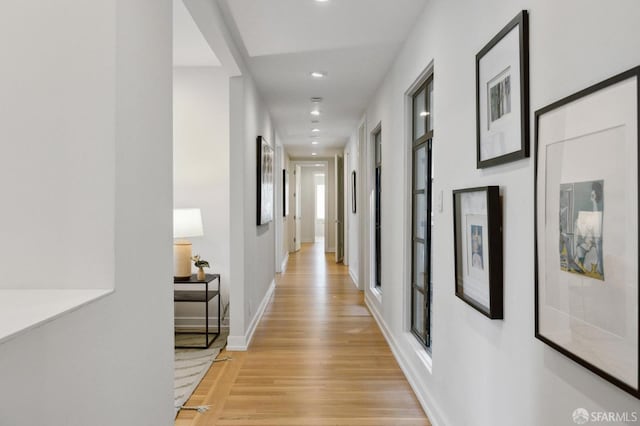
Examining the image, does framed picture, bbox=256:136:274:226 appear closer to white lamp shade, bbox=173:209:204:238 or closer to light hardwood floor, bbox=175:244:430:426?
white lamp shade, bbox=173:209:204:238

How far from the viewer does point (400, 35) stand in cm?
337

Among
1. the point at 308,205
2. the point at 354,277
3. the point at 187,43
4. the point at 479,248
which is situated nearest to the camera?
the point at 479,248

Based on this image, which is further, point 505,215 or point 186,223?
point 186,223

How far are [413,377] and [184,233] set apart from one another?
2.22 meters

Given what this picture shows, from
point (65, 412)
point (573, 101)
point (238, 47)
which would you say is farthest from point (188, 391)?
point (573, 101)

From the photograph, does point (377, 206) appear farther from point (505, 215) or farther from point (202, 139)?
point (505, 215)

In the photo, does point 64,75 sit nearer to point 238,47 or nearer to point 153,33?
point 153,33

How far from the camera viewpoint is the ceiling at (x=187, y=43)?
10.3 ft

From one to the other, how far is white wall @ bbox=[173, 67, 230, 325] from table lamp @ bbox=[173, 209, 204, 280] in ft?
1.61

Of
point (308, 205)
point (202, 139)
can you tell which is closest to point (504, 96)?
point (202, 139)

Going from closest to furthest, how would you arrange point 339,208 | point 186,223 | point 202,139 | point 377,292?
1. point 186,223
2. point 202,139
3. point 377,292
4. point 339,208

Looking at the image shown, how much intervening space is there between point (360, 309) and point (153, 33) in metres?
4.54

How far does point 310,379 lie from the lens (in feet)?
10.7

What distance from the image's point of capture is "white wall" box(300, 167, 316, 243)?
49.1 ft
